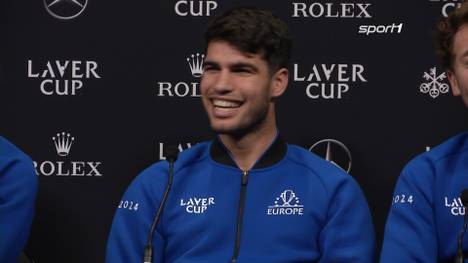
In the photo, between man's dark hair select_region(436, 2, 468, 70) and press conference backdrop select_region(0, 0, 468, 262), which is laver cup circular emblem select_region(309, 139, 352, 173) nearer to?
press conference backdrop select_region(0, 0, 468, 262)

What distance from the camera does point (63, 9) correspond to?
3.21 m

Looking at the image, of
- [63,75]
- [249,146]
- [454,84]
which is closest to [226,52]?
[249,146]

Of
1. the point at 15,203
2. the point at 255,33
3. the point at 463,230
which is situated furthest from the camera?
the point at 15,203

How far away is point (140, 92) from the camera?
127 inches

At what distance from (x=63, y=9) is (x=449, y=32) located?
52.5 inches

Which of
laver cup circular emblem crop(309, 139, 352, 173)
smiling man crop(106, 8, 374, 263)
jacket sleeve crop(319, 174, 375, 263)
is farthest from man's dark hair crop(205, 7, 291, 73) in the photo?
laver cup circular emblem crop(309, 139, 352, 173)

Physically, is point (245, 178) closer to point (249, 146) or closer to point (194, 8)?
point (249, 146)

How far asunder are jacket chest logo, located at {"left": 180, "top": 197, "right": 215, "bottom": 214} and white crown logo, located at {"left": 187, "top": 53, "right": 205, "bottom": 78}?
1.95 feet

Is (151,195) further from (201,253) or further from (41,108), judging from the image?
(41,108)

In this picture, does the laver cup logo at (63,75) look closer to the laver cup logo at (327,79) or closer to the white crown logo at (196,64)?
the white crown logo at (196,64)

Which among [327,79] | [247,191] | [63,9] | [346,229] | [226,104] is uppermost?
[63,9]

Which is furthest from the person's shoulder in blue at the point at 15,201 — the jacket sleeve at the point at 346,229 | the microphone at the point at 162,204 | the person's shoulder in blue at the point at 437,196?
the person's shoulder in blue at the point at 437,196

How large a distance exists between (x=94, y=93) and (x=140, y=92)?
16 cm

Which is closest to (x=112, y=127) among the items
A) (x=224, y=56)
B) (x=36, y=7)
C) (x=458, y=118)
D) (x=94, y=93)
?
(x=94, y=93)
